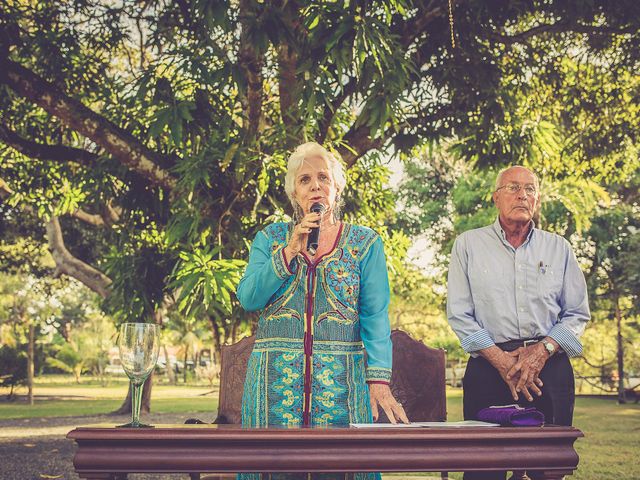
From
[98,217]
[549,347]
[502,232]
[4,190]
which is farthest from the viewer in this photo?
[98,217]

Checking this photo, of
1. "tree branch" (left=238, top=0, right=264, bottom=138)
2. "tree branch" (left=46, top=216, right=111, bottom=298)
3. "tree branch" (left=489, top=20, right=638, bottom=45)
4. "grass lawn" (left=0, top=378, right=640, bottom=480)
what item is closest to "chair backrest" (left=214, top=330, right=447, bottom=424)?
"grass lawn" (left=0, top=378, right=640, bottom=480)

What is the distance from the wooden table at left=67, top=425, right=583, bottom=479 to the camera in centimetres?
189

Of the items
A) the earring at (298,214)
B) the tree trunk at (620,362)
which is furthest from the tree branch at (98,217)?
the tree trunk at (620,362)

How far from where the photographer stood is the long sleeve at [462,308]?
351cm

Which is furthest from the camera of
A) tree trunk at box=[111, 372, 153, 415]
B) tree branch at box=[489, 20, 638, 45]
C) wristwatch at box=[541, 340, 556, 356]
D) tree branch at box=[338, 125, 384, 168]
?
tree trunk at box=[111, 372, 153, 415]

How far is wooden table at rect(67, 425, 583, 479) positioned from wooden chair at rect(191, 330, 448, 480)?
2137mm

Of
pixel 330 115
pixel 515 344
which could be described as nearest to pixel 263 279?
pixel 515 344

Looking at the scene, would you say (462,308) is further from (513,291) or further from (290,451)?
(290,451)

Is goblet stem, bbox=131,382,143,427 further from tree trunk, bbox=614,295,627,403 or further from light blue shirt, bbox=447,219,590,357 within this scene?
tree trunk, bbox=614,295,627,403

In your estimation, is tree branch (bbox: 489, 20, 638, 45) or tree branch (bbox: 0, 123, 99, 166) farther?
tree branch (bbox: 0, 123, 99, 166)

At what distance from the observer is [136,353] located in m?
Answer: 2.29

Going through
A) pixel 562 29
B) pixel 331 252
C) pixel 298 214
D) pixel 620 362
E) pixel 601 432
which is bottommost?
pixel 601 432

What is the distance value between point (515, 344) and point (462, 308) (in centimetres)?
30

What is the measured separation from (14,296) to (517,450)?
32342mm
